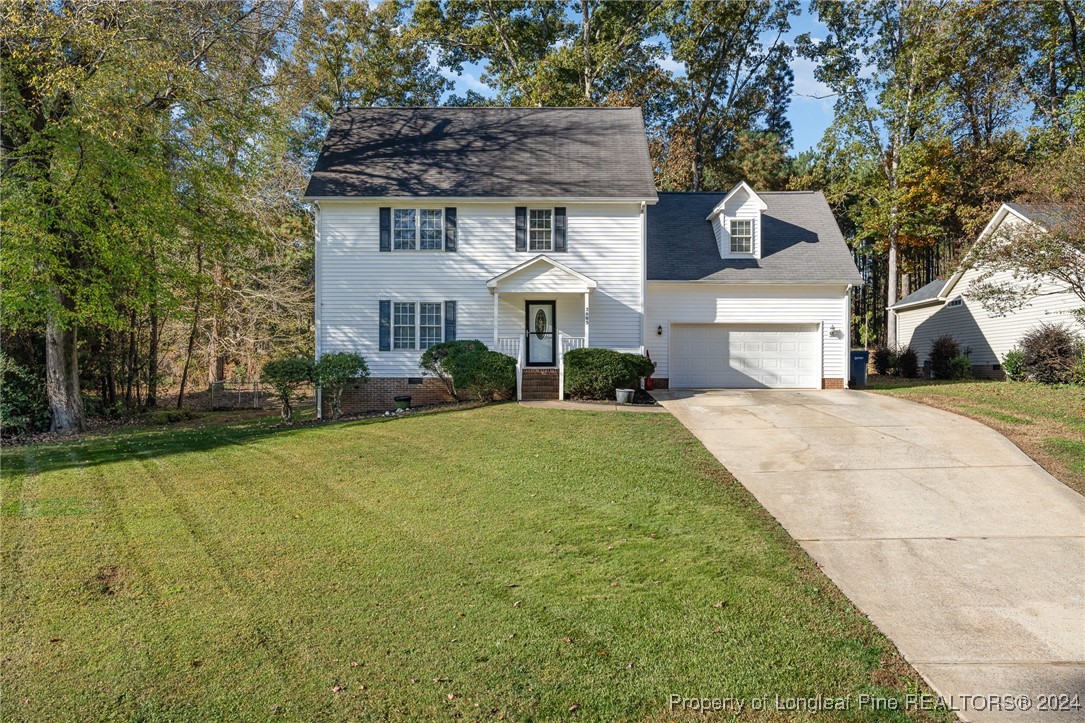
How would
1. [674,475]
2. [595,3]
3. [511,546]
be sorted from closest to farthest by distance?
[511,546] < [674,475] < [595,3]

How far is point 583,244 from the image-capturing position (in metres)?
16.9

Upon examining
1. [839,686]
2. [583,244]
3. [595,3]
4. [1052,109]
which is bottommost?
[839,686]

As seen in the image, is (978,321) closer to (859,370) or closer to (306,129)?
(859,370)

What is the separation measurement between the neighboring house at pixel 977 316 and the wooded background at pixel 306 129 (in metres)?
1.54

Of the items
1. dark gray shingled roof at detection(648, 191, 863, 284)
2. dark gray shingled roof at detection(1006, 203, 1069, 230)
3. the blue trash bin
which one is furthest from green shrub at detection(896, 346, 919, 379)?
dark gray shingled roof at detection(1006, 203, 1069, 230)

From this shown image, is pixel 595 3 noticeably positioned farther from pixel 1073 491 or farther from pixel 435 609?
pixel 435 609

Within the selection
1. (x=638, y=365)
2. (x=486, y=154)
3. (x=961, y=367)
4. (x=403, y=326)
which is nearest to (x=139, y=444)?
(x=403, y=326)

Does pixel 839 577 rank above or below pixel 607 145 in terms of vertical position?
below

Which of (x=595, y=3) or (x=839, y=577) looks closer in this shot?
(x=839, y=577)

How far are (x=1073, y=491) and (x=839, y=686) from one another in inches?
231

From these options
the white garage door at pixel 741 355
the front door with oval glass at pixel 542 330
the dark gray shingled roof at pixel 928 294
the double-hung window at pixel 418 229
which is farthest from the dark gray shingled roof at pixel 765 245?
the dark gray shingled roof at pixel 928 294

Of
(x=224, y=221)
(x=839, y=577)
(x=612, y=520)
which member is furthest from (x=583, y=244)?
(x=839, y=577)

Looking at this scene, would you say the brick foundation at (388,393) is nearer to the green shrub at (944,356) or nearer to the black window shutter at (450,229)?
the black window shutter at (450,229)

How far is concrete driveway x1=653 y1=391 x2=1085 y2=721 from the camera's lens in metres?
4.08
